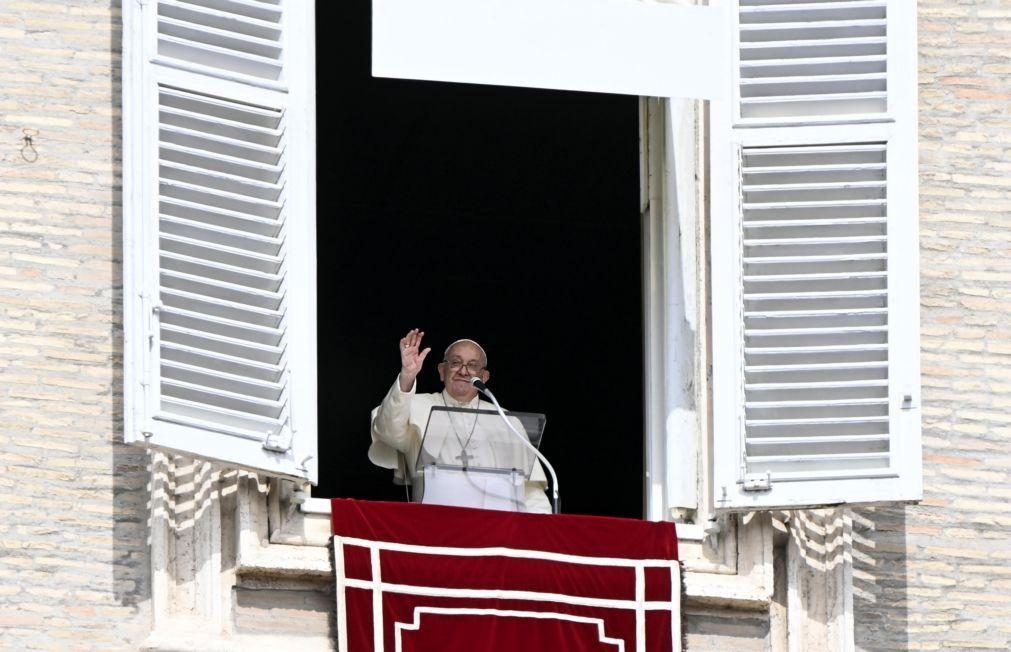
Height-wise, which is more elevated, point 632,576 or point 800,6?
point 800,6

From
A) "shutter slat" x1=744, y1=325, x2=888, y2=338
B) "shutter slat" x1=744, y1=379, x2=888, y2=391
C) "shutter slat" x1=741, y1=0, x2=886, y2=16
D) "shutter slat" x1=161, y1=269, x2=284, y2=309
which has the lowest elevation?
"shutter slat" x1=744, y1=379, x2=888, y2=391

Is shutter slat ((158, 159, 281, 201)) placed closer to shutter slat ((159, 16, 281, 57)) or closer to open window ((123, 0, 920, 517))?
open window ((123, 0, 920, 517))

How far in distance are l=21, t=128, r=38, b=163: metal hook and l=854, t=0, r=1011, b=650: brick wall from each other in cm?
277

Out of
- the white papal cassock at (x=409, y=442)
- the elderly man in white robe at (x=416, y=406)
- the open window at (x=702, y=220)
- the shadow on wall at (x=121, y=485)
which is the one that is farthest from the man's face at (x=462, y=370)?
the shadow on wall at (x=121, y=485)

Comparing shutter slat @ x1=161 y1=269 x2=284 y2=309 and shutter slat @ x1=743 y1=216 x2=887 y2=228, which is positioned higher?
shutter slat @ x1=743 y1=216 x2=887 y2=228

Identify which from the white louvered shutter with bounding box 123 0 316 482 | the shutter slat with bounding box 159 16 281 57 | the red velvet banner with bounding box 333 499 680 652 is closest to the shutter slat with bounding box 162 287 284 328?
the white louvered shutter with bounding box 123 0 316 482

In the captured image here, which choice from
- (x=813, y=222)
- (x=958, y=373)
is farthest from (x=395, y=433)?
(x=958, y=373)

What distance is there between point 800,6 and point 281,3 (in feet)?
5.26

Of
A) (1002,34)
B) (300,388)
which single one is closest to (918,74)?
(1002,34)

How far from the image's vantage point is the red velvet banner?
32.9ft

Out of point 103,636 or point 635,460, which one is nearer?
point 103,636

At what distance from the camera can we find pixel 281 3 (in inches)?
408

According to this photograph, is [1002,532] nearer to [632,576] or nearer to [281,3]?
[632,576]

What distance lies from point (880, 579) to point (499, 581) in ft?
4.07
